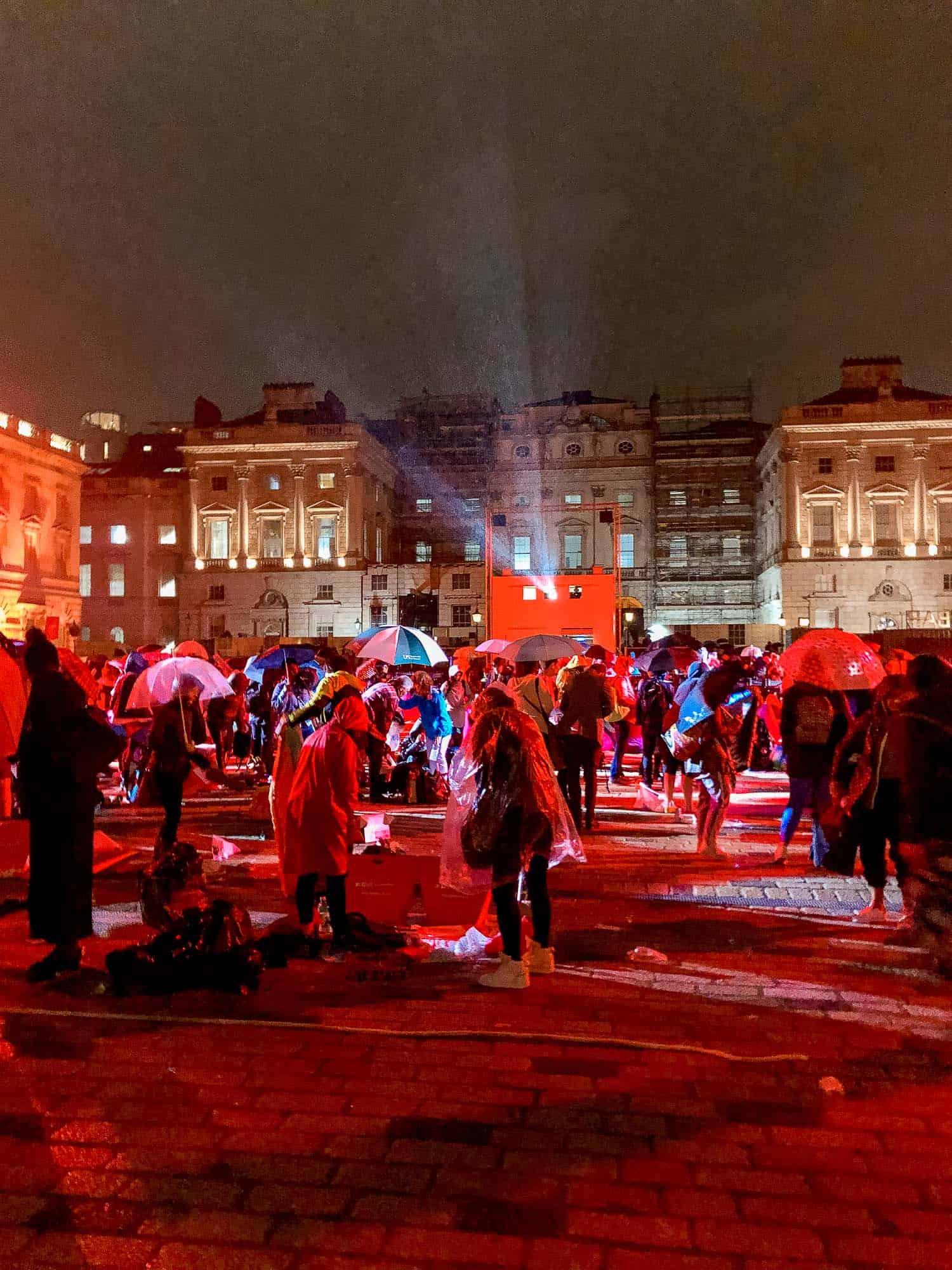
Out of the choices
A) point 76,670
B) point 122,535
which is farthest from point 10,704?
point 122,535

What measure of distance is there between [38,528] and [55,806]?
4822 centimetres

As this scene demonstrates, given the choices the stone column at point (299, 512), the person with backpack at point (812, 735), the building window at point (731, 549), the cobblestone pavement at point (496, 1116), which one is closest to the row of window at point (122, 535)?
the stone column at point (299, 512)

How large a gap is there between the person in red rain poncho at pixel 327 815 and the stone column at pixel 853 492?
50.8 metres

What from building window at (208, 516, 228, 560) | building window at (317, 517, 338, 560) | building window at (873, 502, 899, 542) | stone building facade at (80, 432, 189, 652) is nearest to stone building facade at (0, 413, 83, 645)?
stone building facade at (80, 432, 189, 652)

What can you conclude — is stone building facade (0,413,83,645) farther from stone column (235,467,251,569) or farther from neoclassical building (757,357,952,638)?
neoclassical building (757,357,952,638)

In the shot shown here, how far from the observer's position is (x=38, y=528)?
48.7 m

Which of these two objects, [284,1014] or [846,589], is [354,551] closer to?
[846,589]

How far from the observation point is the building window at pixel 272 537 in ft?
183

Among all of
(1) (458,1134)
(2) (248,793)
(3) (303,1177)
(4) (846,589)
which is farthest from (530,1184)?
(4) (846,589)

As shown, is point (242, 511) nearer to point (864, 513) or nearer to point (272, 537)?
point (272, 537)

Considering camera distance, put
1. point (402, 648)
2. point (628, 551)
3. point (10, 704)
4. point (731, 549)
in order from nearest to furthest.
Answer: point (10, 704)
point (402, 648)
point (731, 549)
point (628, 551)

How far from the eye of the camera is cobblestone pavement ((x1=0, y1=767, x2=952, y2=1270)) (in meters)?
2.84

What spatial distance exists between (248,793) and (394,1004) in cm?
896

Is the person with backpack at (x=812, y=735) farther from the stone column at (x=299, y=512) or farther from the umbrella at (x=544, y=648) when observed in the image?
the stone column at (x=299, y=512)
